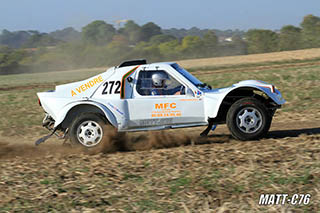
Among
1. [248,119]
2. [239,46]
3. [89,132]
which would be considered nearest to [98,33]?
[239,46]

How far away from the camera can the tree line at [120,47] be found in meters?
43.8

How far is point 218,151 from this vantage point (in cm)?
797

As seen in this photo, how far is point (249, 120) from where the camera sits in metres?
8.82

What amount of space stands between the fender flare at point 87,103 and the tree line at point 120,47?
33665mm

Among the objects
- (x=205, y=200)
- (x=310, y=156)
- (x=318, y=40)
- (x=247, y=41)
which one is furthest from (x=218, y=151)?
(x=247, y=41)

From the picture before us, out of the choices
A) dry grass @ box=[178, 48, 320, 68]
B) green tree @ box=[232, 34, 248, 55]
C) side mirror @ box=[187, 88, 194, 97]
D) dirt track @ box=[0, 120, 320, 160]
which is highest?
green tree @ box=[232, 34, 248, 55]

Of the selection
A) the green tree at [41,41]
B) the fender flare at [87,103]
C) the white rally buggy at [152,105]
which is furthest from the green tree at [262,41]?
the fender flare at [87,103]

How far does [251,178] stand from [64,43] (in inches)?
1674

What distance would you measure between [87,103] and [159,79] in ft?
4.89

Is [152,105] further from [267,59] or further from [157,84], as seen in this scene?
[267,59]

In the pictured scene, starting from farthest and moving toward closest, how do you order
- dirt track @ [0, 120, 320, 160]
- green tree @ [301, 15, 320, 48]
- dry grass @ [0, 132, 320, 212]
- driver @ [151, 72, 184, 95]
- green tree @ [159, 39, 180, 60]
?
1. green tree @ [159, 39, 180, 60]
2. green tree @ [301, 15, 320, 48]
3. dirt track @ [0, 120, 320, 160]
4. driver @ [151, 72, 184, 95]
5. dry grass @ [0, 132, 320, 212]

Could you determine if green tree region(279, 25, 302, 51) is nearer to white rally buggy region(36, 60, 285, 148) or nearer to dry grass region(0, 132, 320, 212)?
white rally buggy region(36, 60, 285, 148)

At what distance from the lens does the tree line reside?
43787mm

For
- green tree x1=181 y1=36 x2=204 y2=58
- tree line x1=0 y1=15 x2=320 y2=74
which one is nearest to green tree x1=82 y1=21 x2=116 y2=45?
tree line x1=0 y1=15 x2=320 y2=74
